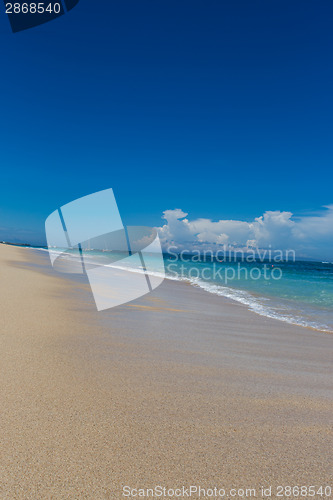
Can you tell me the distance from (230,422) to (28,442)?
5.22ft

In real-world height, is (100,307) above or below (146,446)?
below

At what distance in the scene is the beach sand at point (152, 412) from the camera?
1764mm

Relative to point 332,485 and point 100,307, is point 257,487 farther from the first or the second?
point 100,307

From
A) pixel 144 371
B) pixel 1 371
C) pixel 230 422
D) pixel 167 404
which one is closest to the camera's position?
pixel 230 422

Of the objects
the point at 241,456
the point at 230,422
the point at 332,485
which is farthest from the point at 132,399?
the point at 332,485

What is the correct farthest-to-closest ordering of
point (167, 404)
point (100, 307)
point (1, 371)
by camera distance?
1. point (100, 307)
2. point (1, 371)
3. point (167, 404)

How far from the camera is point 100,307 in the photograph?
7.39 m

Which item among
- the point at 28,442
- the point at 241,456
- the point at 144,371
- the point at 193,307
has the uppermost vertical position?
the point at 28,442

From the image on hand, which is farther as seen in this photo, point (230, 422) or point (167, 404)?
point (167, 404)

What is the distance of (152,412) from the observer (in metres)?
2.49

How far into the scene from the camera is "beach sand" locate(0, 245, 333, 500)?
1764 millimetres

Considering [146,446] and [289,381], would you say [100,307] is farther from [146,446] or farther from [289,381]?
[146,446]

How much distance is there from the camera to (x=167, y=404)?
8.71ft

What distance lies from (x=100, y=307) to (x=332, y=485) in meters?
6.23
